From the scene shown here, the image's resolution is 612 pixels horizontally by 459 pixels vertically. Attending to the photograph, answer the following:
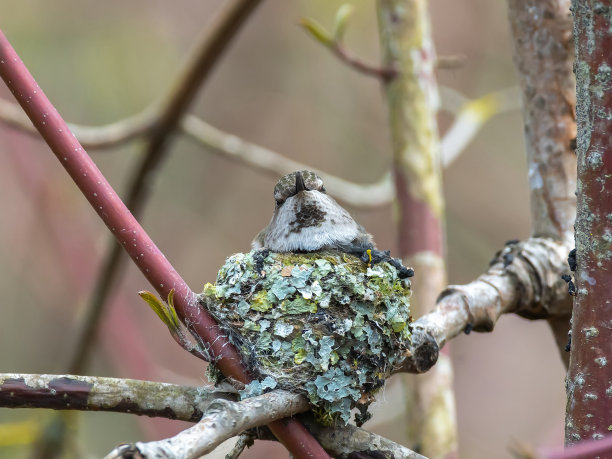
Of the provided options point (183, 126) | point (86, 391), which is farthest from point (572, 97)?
point (183, 126)

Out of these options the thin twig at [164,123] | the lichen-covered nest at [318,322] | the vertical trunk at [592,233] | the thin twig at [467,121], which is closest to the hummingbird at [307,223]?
the lichen-covered nest at [318,322]

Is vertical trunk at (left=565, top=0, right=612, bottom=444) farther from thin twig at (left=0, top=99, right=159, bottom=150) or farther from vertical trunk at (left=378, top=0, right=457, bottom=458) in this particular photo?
thin twig at (left=0, top=99, right=159, bottom=150)

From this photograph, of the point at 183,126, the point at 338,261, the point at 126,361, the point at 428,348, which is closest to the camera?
the point at 428,348

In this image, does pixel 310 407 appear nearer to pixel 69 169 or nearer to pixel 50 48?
pixel 69 169

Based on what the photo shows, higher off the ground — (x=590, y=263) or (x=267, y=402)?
(x=590, y=263)

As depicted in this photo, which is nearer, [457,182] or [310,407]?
[310,407]
